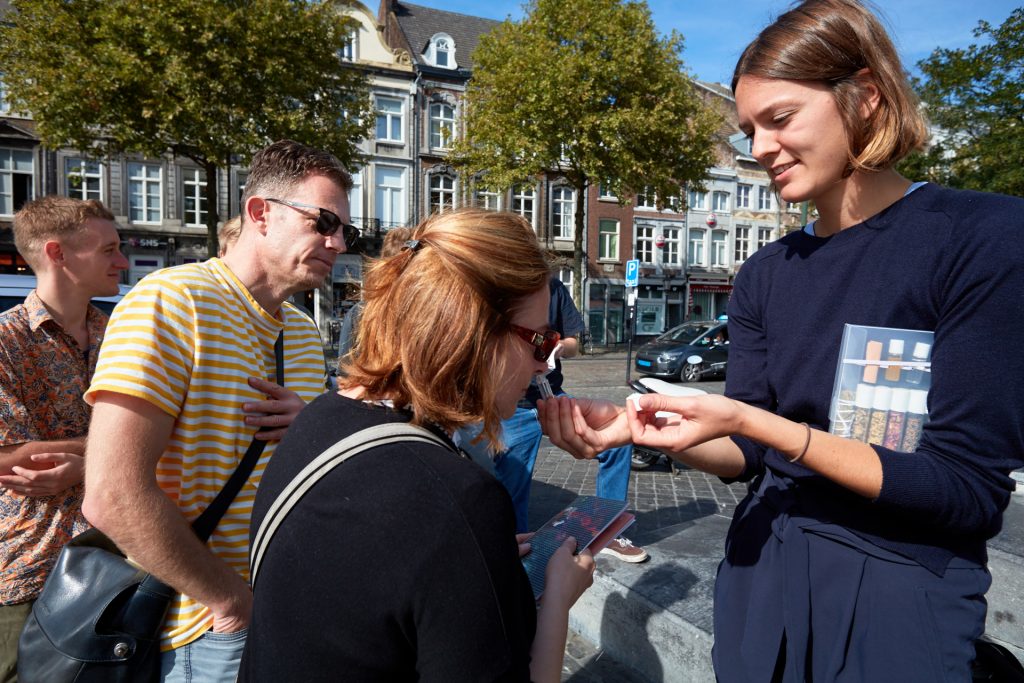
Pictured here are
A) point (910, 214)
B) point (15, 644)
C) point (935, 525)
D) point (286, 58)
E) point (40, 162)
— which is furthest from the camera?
point (40, 162)

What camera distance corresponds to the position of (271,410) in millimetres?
1818

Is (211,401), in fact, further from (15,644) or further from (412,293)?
(15,644)

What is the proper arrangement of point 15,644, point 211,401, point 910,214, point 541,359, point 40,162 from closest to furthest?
point 910,214
point 541,359
point 211,401
point 15,644
point 40,162

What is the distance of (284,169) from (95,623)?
142cm

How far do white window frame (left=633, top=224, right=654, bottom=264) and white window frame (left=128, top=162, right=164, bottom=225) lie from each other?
21.5 meters

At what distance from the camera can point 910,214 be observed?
1321 millimetres

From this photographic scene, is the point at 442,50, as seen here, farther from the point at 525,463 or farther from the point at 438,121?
the point at 525,463

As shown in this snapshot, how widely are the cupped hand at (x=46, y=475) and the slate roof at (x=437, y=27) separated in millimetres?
30159

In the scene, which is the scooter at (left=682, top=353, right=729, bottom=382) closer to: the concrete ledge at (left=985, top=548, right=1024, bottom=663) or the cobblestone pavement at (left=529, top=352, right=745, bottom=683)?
the cobblestone pavement at (left=529, top=352, right=745, bottom=683)

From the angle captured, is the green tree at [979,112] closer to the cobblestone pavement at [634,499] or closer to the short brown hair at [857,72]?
the cobblestone pavement at [634,499]

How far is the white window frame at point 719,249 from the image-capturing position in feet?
120

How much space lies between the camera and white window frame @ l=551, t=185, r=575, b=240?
107ft

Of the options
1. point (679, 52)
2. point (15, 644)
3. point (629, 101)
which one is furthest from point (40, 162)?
point (15, 644)

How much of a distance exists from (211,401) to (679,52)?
2300cm
